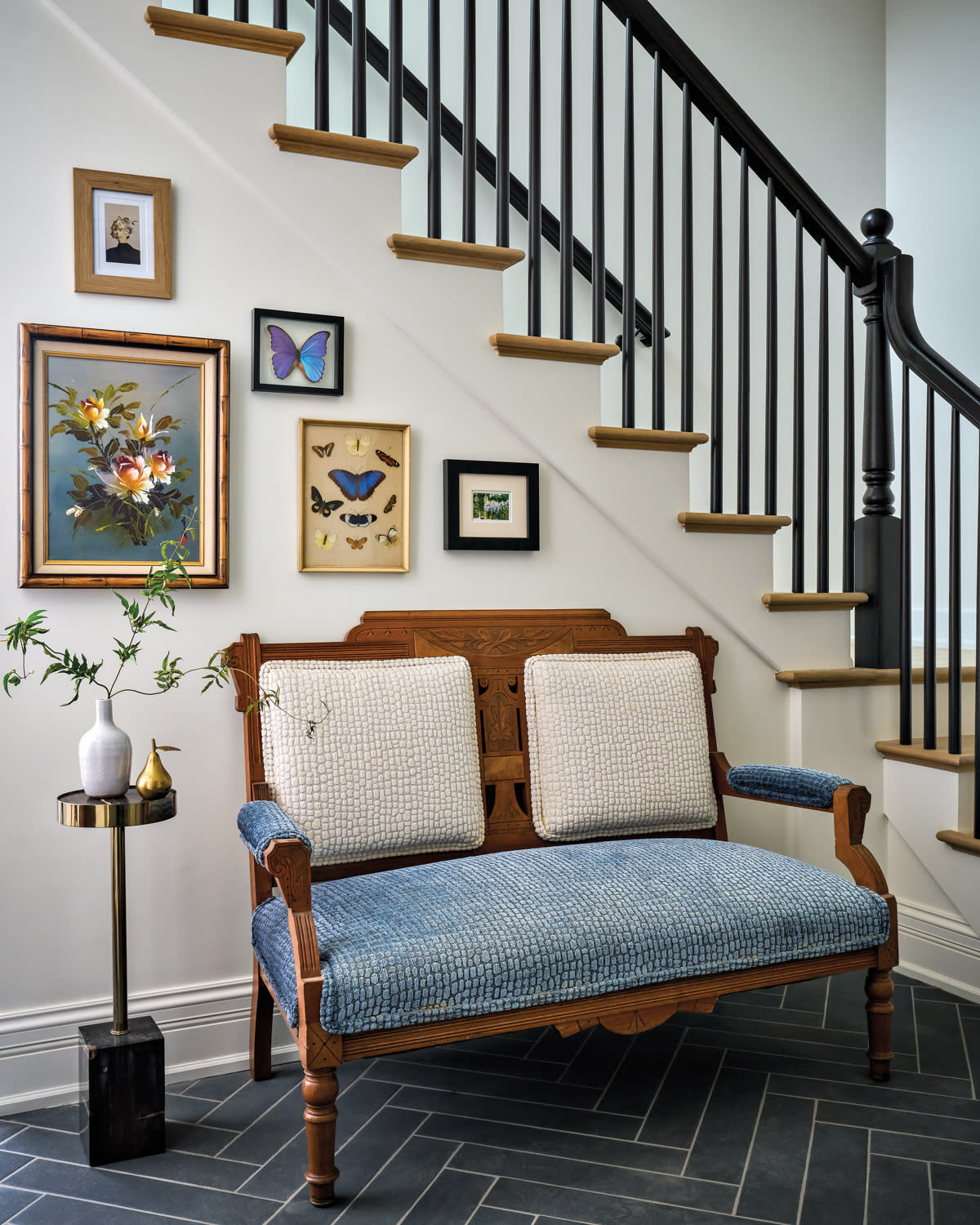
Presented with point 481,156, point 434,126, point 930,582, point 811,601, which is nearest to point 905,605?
point 930,582

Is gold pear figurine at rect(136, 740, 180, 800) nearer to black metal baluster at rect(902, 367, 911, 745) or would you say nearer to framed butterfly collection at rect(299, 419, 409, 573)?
framed butterfly collection at rect(299, 419, 409, 573)

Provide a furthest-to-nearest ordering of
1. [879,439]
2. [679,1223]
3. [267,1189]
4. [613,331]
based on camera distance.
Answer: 1. [613,331]
2. [879,439]
3. [267,1189]
4. [679,1223]

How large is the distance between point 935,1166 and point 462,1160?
897 mm

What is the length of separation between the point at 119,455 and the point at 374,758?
91 centimetres

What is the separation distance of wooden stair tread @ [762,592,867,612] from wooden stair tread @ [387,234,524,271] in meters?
1.22

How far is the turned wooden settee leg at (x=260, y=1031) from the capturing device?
85.6 inches

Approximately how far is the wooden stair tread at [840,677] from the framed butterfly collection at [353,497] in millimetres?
1234

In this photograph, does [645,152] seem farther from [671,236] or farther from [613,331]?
[613,331]

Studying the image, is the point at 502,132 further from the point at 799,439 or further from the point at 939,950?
the point at 939,950

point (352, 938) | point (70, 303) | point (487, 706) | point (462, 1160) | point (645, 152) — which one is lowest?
point (462, 1160)

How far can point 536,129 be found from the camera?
8.61ft

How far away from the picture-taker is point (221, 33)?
2244mm


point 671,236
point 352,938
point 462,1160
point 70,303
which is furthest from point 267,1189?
point 671,236

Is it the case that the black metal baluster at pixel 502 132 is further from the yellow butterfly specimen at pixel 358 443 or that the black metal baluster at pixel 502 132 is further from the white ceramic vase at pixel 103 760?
the white ceramic vase at pixel 103 760
